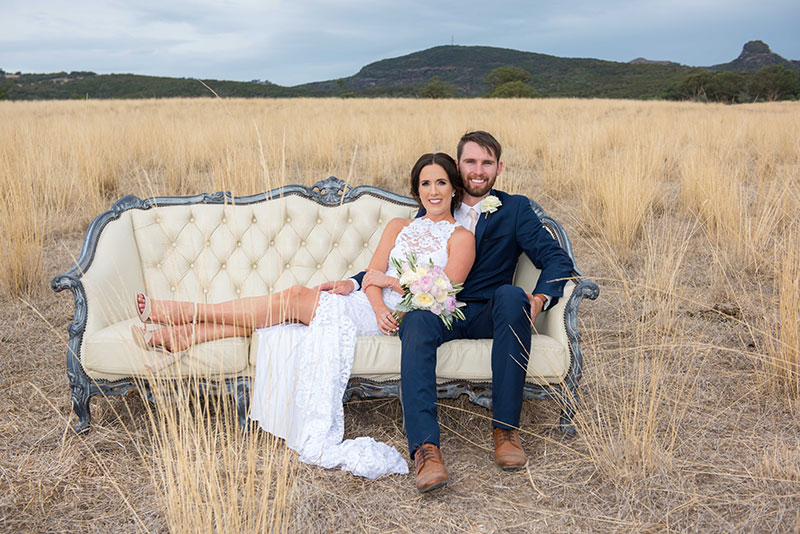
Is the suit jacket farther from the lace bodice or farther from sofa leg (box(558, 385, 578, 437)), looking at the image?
sofa leg (box(558, 385, 578, 437))

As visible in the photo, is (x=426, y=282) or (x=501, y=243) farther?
(x=501, y=243)

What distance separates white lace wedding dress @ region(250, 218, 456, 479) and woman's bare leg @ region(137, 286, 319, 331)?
0.05 meters

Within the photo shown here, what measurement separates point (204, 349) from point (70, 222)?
12.7ft

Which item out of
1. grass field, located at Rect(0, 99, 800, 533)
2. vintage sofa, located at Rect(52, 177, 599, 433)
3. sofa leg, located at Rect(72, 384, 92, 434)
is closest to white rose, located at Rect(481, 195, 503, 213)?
vintage sofa, located at Rect(52, 177, 599, 433)

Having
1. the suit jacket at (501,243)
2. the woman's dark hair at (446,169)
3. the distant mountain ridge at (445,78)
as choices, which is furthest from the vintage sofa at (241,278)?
the distant mountain ridge at (445,78)

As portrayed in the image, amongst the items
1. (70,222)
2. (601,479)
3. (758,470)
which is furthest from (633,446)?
(70,222)

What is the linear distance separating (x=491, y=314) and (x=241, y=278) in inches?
62.3

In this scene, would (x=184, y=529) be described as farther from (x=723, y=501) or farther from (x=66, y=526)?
(x=723, y=501)

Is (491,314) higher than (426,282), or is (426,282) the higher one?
(426,282)

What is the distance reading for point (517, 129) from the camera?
976 centimetres

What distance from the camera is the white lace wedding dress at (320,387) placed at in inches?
97.5

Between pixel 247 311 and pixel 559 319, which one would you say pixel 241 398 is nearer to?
pixel 247 311

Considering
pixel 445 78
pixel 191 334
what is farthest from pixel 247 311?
pixel 445 78

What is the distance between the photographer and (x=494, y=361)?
→ 8.41 ft
